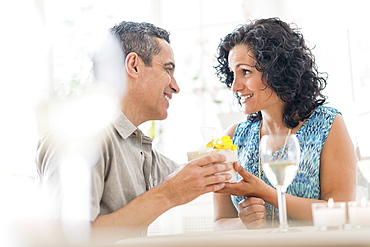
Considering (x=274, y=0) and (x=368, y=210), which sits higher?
(x=274, y=0)

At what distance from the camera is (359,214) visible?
1044 millimetres

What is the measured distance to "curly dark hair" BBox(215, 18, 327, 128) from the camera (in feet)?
6.84

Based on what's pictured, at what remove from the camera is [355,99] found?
3326mm

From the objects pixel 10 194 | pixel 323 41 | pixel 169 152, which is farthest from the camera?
pixel 169 152

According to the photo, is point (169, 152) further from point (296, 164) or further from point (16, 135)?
point (296, 164)

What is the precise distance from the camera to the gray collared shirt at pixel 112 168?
1.37 meters

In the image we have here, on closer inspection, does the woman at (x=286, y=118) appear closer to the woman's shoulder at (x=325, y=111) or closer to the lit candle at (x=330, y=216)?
the woman's shoulder at (x=325, y=111)

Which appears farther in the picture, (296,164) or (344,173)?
(344,173)

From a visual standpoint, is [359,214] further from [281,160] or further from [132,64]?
[132,64]

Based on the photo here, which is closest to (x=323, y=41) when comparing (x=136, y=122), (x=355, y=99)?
(x=355, y=99)

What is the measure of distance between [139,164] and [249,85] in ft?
2.16

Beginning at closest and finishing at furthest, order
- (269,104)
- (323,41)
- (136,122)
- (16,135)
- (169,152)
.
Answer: (136,122), (269,104), (323,41), (16,135), (169,152)

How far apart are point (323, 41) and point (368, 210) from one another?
286 centimetres

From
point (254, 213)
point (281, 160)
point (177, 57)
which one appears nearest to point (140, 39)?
point (254, 213)
